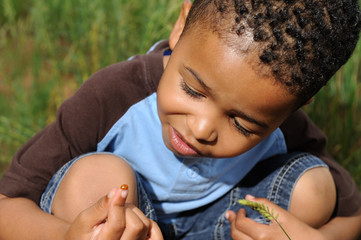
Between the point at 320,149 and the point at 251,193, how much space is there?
0.36 m

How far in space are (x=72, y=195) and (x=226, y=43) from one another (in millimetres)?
671

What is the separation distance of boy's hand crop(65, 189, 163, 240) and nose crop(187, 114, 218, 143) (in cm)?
28

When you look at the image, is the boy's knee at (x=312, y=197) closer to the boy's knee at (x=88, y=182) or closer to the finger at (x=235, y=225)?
the finger at (x=235, y=225)

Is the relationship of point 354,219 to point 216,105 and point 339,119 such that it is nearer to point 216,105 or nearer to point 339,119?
point 339,119

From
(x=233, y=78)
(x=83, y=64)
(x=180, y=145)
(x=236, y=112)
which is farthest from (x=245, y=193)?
(x=83, y=64)

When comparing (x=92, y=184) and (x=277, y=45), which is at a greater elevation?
(x=277, y=45)

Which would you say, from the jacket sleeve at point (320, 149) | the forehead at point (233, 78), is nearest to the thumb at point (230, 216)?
the jacket sleeve at point (320, 149)

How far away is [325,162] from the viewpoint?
198 centimetres

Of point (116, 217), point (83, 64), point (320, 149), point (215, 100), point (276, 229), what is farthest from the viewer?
point (83, 64)

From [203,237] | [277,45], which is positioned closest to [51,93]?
[203,237]

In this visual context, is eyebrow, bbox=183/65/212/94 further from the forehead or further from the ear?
the ear

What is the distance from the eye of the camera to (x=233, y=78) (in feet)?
4.24

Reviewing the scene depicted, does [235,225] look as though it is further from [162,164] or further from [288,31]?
[288,31]

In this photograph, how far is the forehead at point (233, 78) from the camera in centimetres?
129
